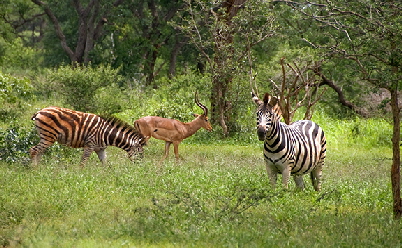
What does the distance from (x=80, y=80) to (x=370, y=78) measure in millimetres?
14501

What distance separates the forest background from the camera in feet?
33.3

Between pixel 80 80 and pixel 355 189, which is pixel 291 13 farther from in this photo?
pixel 355 189

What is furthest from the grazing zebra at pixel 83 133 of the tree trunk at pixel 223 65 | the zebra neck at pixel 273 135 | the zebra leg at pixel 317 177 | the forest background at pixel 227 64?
the tree trunk at pixel 223 65

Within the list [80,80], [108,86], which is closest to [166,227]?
[80,80]

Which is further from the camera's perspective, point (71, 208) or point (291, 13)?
point (291, 13)

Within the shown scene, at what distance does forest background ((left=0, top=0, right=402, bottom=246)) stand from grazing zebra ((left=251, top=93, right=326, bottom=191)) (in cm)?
136

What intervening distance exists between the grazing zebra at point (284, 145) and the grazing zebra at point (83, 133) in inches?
191

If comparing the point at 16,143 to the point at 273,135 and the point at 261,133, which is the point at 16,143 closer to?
the point at 273,135

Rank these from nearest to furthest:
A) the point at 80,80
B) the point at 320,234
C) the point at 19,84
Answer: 1. the point at 320,234
2. the point at 19,84
3. the point at 80,80

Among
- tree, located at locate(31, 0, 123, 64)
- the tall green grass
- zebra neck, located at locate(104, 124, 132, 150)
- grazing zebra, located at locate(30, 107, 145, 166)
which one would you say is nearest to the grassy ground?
the tall green grass

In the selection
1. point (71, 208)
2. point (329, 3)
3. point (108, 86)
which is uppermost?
point (329, 3)

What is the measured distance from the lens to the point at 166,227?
910cm

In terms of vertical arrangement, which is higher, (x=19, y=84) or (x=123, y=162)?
(x=19, y=84)

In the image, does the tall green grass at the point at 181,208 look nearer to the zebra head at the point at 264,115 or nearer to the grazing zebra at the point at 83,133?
the grazing zebra at the point at 83,133
